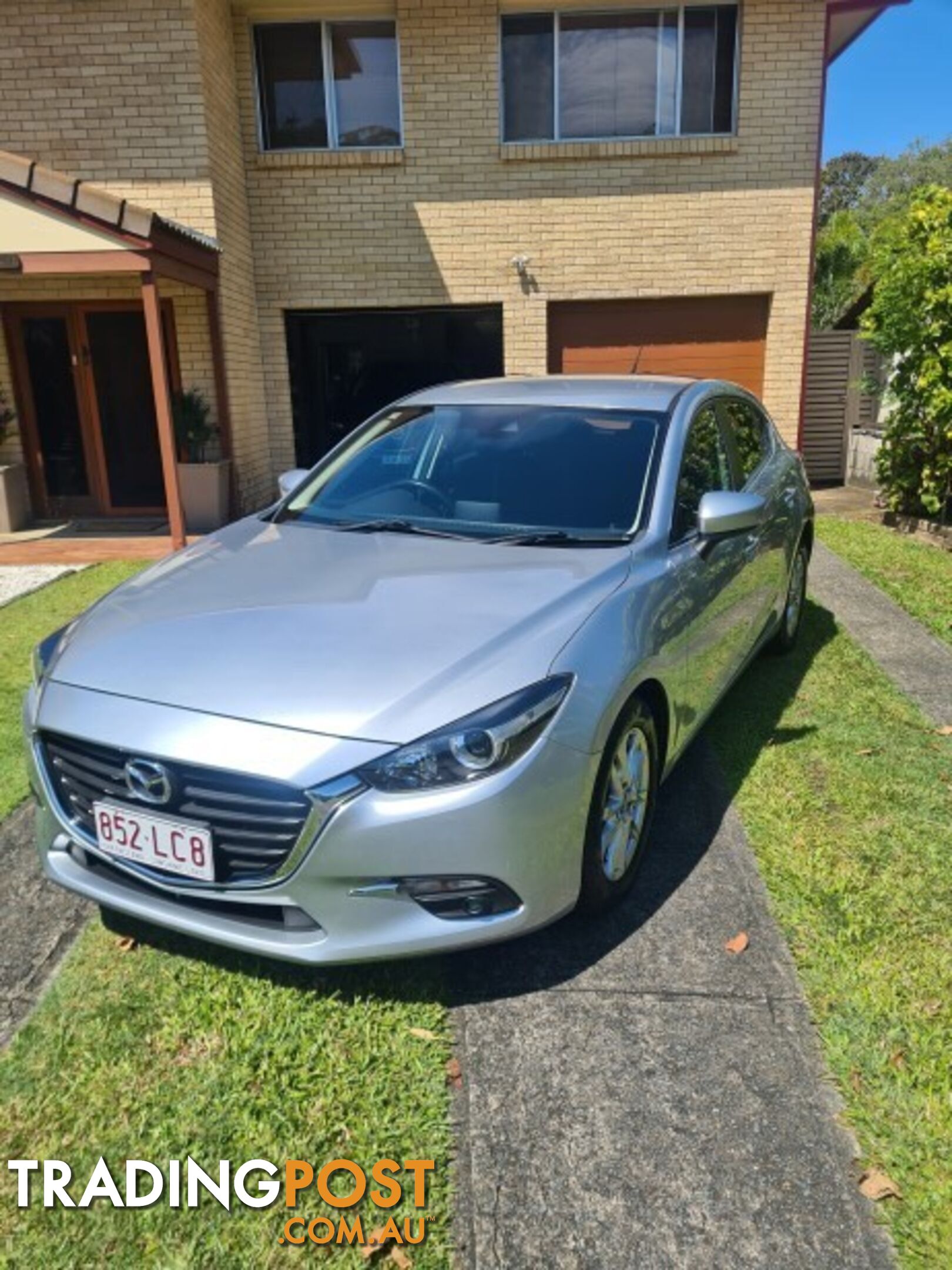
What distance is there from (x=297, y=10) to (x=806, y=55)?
557 cm

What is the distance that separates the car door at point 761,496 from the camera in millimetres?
4188

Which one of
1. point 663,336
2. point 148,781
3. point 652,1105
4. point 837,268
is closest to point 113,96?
point 663,336

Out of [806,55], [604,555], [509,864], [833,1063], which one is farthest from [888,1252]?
[806,55]

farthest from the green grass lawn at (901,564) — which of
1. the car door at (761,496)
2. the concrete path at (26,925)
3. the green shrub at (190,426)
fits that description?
the green shrub at (190,426)

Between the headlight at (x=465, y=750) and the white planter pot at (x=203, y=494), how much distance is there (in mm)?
7911

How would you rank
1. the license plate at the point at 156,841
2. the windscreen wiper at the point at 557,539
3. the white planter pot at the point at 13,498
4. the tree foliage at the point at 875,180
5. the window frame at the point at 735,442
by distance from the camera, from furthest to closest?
the tree foliage at the point at 875,180, the white planter pot at the point at 13,498, the window frame at the point at 735,442, the windscreen wiper at the point at 557,539, the license plate at the point at 156,841

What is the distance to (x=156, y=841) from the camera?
230 centimetres

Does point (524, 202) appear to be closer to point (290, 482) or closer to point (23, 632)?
point (23, 632)

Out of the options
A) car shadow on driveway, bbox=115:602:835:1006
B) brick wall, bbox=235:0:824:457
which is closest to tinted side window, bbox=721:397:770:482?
car shadow on driveway, bbox=115:602:835:1006

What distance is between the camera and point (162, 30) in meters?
9.00

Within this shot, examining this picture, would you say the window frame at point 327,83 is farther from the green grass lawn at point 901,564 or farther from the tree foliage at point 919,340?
the green grass lawn at point 901,564

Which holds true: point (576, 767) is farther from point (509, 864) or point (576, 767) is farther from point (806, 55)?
point (806, 55)

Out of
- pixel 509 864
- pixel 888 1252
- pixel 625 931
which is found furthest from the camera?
pixel 625 931

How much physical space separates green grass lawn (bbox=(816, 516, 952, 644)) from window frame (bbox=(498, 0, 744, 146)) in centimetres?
471
